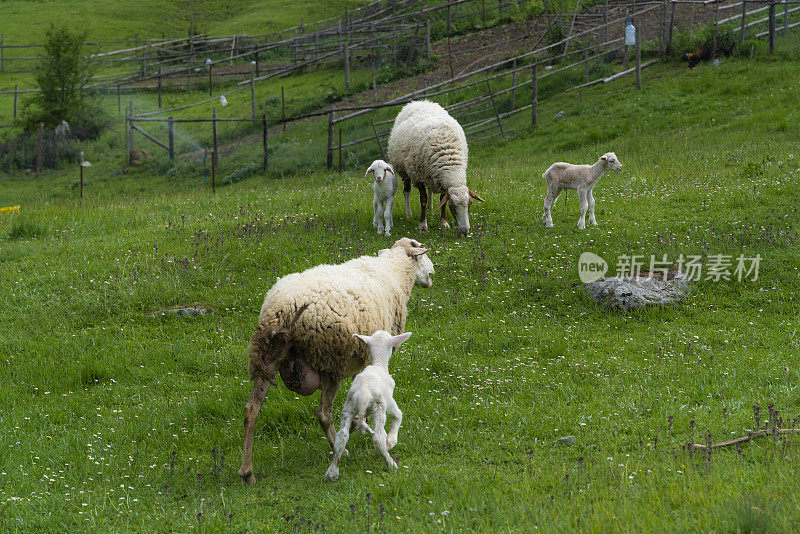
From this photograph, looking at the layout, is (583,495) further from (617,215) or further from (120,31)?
(120,31)

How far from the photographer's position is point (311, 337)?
22.4 feet

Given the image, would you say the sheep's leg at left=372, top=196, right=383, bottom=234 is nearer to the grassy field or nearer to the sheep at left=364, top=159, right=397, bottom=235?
the sheep at left=364, top=159, right=397, bottom=235

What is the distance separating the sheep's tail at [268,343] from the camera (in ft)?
22.2

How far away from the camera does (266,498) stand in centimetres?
606

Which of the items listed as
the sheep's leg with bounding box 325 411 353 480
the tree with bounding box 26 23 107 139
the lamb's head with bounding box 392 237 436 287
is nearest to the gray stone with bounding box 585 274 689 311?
the lamb's head with bounding box 392 237 436 287

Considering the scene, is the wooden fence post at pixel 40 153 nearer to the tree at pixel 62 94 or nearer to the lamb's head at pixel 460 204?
the tree at pixel 62 94

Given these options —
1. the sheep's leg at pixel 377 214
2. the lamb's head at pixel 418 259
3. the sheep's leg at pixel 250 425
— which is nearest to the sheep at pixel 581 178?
the sheep's leg at pixel 377 214

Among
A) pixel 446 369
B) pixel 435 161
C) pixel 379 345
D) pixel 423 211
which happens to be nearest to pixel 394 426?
pixel 379 345

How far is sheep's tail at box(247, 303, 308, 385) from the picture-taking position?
22.2 ft

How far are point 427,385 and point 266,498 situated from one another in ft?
9.41

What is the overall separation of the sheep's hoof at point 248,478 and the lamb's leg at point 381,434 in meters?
1.13

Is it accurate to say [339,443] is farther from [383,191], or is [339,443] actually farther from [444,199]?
[444,199]

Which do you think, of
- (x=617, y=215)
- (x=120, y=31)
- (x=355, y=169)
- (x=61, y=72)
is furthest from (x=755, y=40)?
(x=120, y=31)

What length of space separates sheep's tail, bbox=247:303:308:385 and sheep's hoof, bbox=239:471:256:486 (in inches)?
32.9
